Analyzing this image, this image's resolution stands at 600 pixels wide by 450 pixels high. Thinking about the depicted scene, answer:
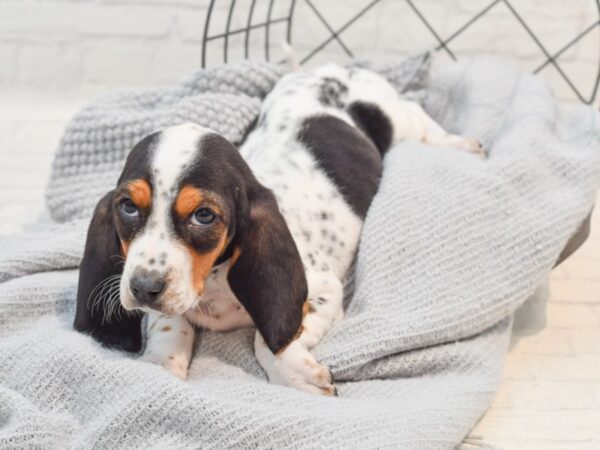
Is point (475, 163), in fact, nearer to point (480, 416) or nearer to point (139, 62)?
point (480, 416)

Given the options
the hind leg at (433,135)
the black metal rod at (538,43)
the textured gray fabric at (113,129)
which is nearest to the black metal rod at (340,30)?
the black metal rod at (538,43)

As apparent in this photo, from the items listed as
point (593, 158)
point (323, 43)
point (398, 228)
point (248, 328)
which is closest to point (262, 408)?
point (248, 328)

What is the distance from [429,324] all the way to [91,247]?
0.98m

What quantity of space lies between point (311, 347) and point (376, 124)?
3.95 ft

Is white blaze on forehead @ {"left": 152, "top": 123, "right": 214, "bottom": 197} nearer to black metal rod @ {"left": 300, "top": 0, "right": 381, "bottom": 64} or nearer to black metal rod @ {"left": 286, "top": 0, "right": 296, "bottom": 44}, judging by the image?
black metal rod @ {"left": 286, "top": 0, "right": 296, "bottom": 44}

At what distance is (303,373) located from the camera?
233cm

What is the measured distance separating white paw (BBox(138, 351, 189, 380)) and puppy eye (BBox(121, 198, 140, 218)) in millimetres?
426

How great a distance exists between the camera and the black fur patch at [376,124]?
3.38m

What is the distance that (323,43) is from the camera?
4711 mm

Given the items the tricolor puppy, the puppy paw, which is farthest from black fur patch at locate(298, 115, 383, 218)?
the puppy paw

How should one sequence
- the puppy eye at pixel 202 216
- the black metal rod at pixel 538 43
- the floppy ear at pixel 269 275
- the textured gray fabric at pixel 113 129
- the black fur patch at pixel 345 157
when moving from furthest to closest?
the black metal rod at pixel 538 43 < the textured gray fabric at pixel 113 129 < the black fur patch at pixel 345 157 < the floppy ear at pixel 269 275 < the puppy eye at pixel 202 216

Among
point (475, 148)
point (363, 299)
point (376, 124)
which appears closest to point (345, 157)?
point (376, 124)

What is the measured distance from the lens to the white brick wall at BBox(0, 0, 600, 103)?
4680mm

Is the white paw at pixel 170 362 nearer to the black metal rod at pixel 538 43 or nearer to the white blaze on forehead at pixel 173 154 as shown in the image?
the white blaze on forehead at pixel 173 154
